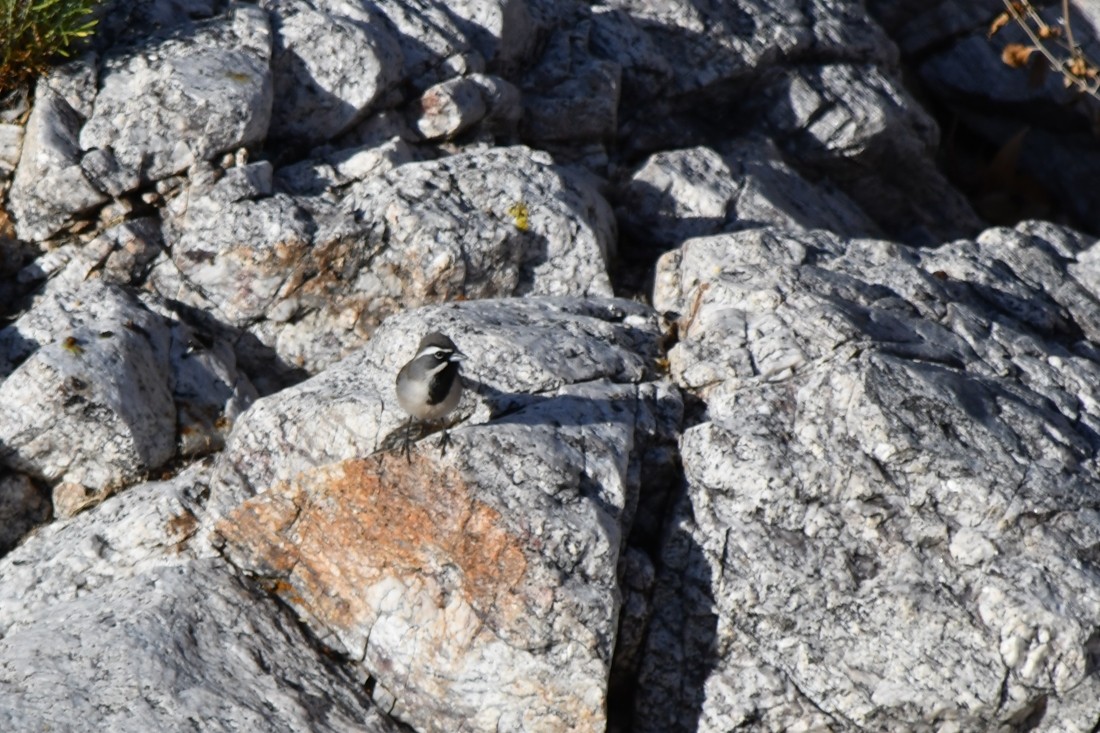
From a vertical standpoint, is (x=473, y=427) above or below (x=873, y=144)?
above

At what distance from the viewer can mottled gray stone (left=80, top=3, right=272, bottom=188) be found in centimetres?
1035

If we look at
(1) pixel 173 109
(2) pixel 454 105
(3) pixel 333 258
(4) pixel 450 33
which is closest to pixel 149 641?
(3) pixel 333 258

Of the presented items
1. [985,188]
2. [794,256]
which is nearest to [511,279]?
[794,256]

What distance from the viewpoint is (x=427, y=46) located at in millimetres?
11922

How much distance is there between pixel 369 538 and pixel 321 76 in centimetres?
512

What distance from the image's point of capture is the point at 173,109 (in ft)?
34.1

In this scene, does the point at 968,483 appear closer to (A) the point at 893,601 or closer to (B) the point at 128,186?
(A) the point at 893,601

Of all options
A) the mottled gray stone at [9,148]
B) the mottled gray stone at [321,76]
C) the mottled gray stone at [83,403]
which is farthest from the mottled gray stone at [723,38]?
the mottled gray stone at [83,403]

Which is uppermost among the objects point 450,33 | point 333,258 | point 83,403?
point 450,33

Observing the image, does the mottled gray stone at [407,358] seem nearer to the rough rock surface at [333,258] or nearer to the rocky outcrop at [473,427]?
the rocky outcrop at [473,427]

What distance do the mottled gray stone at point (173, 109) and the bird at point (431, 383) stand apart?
12.0 ft

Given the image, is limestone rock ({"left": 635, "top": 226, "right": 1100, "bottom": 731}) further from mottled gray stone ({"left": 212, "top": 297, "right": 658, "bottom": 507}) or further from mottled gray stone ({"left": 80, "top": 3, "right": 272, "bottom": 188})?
mottled gray stone ({"left": 80, "top": 3, "right": 272, "bottom": 188})

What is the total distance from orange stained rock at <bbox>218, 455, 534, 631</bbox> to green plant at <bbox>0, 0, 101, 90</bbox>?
477cm

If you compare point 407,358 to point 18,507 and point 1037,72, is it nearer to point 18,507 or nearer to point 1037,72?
point 18,507
